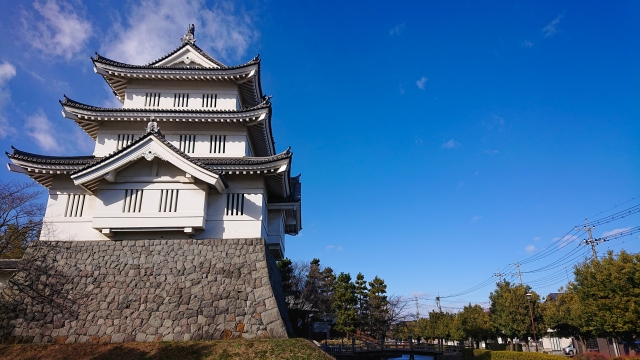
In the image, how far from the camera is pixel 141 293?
12.5 metres

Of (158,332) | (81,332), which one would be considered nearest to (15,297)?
(81,332)

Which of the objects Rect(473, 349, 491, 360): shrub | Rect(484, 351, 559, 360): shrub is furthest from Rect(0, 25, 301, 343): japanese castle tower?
Rect(473, 349, 491, 360): shrub

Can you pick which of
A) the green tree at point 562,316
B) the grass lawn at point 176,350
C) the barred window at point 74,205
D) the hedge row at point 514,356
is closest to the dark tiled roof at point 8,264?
the barred window at point 74,205

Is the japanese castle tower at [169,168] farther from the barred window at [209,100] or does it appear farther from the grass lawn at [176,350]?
the grass lawn at [176,350]

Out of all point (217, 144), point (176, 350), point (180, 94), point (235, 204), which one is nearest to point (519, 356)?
point (235, 204)

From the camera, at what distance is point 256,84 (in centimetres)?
1852

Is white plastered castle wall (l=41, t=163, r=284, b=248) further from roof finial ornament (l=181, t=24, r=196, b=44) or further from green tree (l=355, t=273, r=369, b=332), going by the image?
green tree (l=355, t=273, r=369, b=332)

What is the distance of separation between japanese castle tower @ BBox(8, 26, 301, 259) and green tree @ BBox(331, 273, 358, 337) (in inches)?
1080

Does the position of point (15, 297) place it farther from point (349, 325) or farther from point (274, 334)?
point (349, 325)

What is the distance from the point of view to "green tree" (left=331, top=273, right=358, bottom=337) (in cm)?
4166

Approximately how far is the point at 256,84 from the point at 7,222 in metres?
11.2

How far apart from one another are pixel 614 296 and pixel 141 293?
21.5 m

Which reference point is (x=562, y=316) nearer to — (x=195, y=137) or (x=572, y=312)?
(x=572, y=312)

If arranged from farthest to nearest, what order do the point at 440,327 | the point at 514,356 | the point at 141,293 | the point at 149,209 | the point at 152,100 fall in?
the point at 440,327 → the point at 514,356 → the point at 152,100 → the point at 149,209 → the point at 141,293
